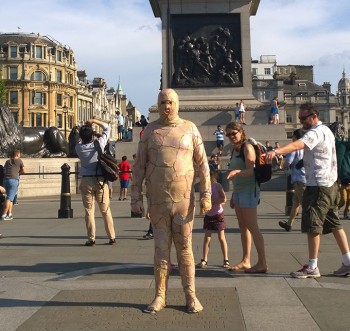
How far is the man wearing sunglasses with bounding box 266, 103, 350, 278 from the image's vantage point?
626 centimetres

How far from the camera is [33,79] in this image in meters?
101

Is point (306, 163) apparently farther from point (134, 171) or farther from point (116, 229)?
point (116, 229)

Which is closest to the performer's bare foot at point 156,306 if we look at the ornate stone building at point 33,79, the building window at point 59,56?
the ornate stone building at point 33,79

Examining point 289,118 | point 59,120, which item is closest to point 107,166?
point 59,120

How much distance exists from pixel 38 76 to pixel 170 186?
101 metres

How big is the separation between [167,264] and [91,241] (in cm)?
412

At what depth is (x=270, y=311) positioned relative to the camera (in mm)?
4875

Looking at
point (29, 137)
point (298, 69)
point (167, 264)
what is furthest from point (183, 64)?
point (298, 69)

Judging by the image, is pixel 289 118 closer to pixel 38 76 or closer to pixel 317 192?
pixel 38 76

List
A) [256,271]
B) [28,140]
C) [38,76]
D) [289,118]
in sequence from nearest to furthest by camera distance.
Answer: [256,271]
[28,140]
[38,76]
[289,118]

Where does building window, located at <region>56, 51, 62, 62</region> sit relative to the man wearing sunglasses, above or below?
above

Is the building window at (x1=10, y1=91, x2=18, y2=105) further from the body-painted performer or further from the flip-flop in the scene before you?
Answer: the body-painted performer

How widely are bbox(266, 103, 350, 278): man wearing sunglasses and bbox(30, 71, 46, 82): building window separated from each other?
3904 inches

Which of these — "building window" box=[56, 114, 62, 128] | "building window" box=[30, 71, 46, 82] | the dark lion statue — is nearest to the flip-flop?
the dark lion statue
